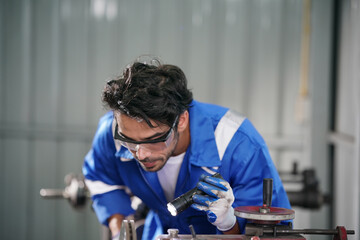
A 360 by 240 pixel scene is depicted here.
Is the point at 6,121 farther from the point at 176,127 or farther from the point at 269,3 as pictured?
the point at 176,127

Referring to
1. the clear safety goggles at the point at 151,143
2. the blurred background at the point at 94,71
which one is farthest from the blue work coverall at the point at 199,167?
the blurred background at the point at 94,71

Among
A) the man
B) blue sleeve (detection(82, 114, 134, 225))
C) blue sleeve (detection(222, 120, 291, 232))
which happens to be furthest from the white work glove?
blue sleeve (detection(82, 114, 134, 225))

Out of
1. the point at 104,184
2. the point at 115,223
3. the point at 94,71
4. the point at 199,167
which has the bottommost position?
the point at 115,223

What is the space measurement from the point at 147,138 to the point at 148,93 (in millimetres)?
118

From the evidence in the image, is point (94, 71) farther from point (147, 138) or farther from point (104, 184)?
point (147, 138)

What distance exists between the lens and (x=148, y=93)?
3.85ft

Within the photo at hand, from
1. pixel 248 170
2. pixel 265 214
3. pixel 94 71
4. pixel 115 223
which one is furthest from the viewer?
pixel 94 71

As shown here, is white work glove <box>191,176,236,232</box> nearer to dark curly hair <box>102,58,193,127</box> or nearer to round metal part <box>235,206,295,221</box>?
round metal part <box>235,206,295,221</box>

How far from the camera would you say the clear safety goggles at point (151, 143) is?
121 cm

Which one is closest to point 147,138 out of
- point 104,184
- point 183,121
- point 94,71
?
point 183,121

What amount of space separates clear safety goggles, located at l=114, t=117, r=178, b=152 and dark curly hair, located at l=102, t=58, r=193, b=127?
1.4 inches

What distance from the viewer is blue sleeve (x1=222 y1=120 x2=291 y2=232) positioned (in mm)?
1279

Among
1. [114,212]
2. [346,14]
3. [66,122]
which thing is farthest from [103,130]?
[66,122]

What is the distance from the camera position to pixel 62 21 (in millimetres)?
3467
